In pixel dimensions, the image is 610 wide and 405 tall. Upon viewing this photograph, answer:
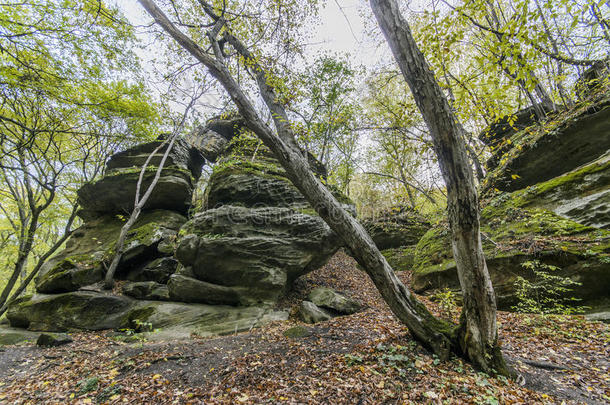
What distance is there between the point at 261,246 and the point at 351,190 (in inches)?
743

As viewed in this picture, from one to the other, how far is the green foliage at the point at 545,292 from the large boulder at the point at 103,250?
12.3m

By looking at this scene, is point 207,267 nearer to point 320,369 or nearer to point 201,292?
point 201,292

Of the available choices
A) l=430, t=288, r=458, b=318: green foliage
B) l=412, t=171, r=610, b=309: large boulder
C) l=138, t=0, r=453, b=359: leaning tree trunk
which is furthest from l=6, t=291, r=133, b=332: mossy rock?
l=412, t=171, r=610, b=309: large boulder

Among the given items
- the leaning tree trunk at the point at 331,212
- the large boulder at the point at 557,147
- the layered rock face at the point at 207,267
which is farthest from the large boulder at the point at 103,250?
the large boulder at the point at 557,147

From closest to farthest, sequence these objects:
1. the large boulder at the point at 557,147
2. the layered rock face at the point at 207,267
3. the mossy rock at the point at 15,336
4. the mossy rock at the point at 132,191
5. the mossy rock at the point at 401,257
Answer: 1. the mossy rock at the point at 15,336
2. the large boulder at the point at 557,147
3. the layered rock face at the point at 207,267
4. the mossy rock at the point at 401,257
5. the mossy rock at the point at 132,191

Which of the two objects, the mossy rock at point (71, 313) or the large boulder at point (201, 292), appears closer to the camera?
the mossy rock at point (71, 313)

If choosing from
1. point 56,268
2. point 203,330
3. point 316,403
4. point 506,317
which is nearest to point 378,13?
point 316,403

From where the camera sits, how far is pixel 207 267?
27.1 feet

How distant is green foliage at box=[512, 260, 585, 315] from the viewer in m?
5.27

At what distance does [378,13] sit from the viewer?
3.50 meters

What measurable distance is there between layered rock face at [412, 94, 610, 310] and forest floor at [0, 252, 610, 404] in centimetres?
114

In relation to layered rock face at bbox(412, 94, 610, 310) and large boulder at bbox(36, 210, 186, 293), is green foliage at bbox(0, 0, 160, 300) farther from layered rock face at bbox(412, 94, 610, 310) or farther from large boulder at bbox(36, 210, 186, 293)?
layered rock face at bbox(412, 94, 610, 310)

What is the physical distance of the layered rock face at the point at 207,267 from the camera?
24.9 ft

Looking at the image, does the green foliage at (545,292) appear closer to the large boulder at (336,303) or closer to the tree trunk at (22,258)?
the large boulder at (336,303)
